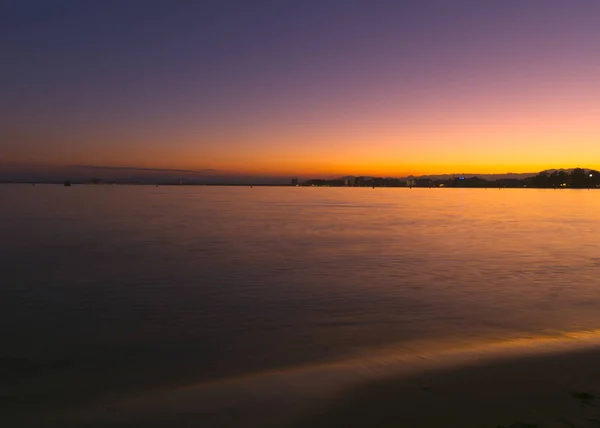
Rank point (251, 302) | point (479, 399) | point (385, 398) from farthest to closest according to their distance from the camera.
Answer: point (251, 302) → point (385, 398) → point (479, 399)

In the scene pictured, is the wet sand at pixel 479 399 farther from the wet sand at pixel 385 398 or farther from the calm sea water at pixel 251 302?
the calm sea water at pixel 251 302

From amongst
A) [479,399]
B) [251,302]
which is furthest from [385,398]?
[251,302]

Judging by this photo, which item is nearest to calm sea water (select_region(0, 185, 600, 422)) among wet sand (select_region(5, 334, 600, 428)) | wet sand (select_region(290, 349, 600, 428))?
wet sand (select_region(5, 334, 600, 428))

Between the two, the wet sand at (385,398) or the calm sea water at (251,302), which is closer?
the wet sand at (385,398)

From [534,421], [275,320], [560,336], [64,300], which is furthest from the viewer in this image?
[64,300]

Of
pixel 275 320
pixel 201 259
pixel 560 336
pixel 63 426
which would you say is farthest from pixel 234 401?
pixel 201 259

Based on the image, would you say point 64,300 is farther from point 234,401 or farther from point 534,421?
point 534,421

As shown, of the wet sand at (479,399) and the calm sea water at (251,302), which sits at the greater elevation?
the wet sand at (479,399)

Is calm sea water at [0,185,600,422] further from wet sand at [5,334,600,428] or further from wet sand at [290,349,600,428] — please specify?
wet sand at [290,349,600,428]

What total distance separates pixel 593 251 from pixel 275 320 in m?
21.4

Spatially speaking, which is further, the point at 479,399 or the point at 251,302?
the point at 251,302

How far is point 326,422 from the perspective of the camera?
598cm

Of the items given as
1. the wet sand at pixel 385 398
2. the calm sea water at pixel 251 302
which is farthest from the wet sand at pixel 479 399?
the calm sea water at pixel 251 302

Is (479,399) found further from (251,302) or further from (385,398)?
(251,302)
